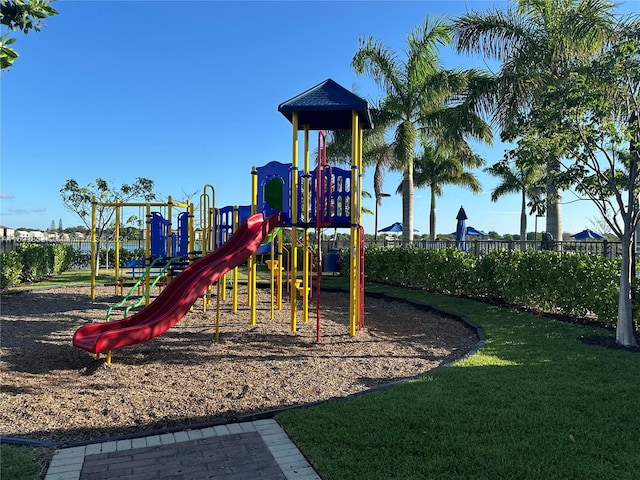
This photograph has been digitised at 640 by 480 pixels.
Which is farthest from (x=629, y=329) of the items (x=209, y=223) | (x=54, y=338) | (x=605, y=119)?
(x=54, y=338)

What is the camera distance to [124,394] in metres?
5.13

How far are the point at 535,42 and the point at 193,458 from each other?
52.7 ft

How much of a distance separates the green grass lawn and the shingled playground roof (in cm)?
469

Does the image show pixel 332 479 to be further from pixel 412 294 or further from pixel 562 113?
pixel 412 294

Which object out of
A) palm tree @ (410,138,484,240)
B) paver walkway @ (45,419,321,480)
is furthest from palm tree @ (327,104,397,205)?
paver walkway @ (45,419,321,480)

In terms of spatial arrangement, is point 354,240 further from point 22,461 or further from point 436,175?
point 436,175

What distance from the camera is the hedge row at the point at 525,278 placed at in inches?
328

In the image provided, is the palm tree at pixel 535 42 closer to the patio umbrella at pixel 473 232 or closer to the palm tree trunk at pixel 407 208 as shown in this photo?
the palm tree trunk at pixel 407 208

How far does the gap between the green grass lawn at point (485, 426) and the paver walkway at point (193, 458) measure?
0.54 ft

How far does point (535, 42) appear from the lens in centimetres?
1508

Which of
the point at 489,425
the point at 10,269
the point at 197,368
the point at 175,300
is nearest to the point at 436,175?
the point at 10,269

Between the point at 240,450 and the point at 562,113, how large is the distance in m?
6.68

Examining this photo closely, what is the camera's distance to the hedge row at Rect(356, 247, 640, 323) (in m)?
8.34

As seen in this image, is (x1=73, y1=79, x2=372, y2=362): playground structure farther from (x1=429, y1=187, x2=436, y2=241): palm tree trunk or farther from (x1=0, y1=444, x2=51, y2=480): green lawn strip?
(x1=429, y1=187, x2=436, y2=241): palm tree trunk
